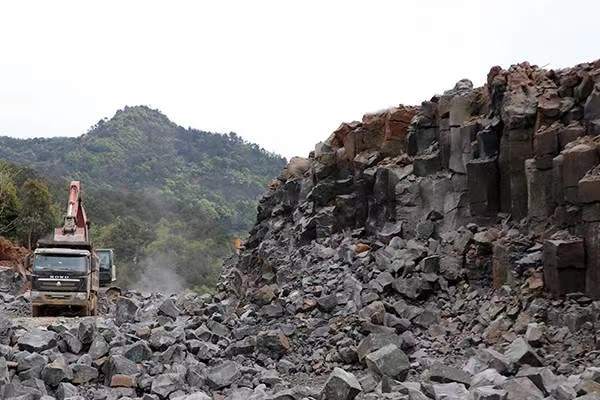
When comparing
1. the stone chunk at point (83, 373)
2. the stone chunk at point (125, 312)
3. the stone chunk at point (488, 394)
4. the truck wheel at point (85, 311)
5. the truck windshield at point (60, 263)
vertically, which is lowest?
the truck wheel at point (85, 311)

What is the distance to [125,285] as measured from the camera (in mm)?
48812

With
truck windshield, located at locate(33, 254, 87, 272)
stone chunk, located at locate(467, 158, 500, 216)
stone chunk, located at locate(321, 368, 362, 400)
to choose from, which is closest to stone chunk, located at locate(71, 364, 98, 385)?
stone chunk, located at locate(321, 368, 362, 400)

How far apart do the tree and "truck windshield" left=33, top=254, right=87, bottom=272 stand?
2175 cm

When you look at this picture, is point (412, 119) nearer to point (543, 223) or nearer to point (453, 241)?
point (453, 241)

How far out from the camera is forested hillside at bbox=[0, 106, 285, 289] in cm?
6063

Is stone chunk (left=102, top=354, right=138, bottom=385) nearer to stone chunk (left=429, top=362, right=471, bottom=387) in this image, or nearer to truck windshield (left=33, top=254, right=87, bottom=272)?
stone chunk (left=429, top=362, right=471, bottom=387)

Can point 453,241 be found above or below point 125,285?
above

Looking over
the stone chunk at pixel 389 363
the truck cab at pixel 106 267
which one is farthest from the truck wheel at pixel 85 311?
the stone chunk at pixel 389 363

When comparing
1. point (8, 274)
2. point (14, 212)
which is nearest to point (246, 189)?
point (14, 212)

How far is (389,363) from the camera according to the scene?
10.8 meters

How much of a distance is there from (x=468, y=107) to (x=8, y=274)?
2147cm

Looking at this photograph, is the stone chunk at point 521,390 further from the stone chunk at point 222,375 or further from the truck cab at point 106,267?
the truck cab at point 106,267

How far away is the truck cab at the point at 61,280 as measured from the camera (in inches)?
809

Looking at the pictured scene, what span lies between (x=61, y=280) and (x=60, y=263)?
0.60 meters
